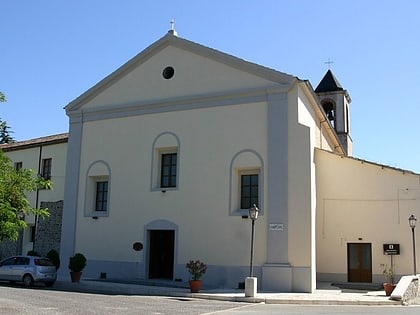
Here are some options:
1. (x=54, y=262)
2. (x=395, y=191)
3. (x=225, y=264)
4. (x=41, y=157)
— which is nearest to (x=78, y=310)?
(x=225, y=264)

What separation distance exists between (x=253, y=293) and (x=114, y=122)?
11758 millimetres

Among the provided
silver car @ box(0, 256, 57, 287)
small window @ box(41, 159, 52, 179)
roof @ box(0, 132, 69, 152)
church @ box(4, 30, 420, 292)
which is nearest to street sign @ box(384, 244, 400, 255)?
church @ box(4, 30, 420, 292)

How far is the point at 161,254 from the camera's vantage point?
23.8 m

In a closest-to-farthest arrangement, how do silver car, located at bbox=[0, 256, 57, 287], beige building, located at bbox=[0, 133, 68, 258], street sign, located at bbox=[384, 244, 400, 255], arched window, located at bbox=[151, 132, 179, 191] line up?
1. silver car, located at bbox=[0, 256, 57, 287]
2. street sign, located at bbox=[384, 244, 400, 255]
3. arched window, located at bbox=[151, 132, 179, 191]
4. beige building, located at bbox=[0, 133, 68, 258]

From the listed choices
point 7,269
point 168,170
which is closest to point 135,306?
Answer: point 7,269

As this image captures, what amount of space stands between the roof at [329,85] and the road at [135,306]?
80.3 feet

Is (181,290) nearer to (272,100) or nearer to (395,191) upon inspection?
(272,100)

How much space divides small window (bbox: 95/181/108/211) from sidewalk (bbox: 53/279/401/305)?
4034mm

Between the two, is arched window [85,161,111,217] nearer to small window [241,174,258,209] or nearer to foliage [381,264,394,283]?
small window [241,174,258,209]

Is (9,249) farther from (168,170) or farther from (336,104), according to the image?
(336,104)

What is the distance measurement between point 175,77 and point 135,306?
12318mm

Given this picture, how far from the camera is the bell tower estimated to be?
3850cm

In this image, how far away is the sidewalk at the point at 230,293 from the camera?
1772cm

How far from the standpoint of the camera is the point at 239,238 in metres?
21.6
